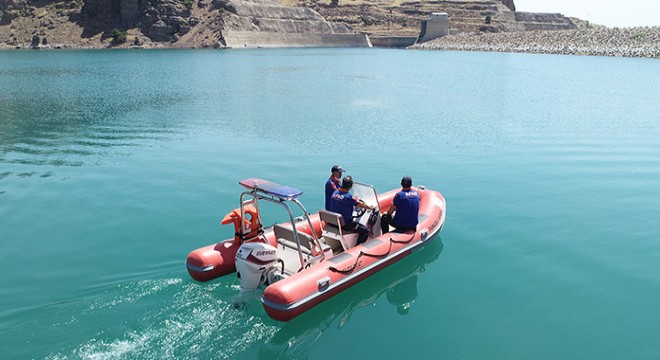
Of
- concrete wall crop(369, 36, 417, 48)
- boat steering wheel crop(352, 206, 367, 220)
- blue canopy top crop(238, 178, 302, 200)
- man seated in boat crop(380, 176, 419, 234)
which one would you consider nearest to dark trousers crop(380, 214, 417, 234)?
man seated in boat crop(380, 176, 419, 234)

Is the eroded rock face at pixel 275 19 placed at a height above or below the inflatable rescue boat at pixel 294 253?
above

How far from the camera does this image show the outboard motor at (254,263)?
7867 mm

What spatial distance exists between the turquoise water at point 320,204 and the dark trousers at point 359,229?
2.36ft

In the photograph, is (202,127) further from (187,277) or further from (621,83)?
(621,83)

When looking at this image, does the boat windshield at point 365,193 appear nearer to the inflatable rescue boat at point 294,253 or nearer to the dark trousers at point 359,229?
the inflatable rescue boat at point 294,253

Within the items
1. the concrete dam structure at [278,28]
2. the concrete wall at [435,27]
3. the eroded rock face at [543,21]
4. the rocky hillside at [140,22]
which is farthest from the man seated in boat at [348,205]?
the eroded rock face at [543,21]

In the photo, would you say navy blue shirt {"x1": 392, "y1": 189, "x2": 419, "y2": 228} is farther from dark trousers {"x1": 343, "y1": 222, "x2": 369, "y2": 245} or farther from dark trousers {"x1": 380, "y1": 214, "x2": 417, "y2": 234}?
dark trousers {"x1": 343, "y1": 222, "x2": 369, "y2": 245}

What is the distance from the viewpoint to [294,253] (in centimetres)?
877

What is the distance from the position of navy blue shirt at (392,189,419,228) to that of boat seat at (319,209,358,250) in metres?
1.05

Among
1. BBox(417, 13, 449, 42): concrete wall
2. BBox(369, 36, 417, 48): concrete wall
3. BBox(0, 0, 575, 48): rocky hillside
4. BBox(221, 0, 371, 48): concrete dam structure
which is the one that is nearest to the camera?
BBox(0, 0, 575, 48): rocky hillside

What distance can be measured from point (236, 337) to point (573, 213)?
370 inches

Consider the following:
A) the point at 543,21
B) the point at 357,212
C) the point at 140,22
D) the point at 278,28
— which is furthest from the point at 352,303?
the point at 543,21

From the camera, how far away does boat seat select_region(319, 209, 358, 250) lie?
29.6 ft

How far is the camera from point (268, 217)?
39.9 ft
